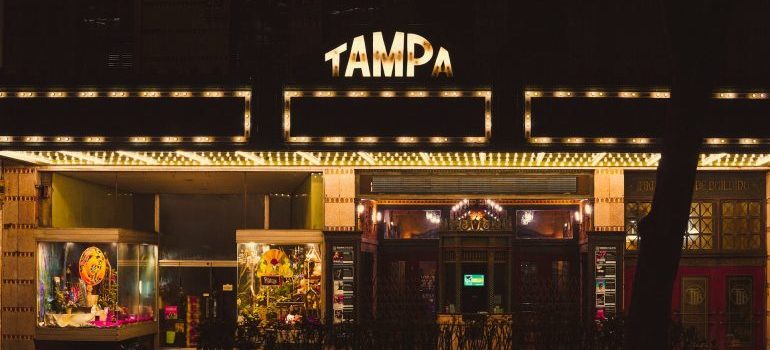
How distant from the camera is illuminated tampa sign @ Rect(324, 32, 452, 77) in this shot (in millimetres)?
16125

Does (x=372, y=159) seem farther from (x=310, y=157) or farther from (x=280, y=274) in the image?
(x=280, y=274)

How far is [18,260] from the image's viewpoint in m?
18.5

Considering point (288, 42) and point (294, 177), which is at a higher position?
point (288, 42)

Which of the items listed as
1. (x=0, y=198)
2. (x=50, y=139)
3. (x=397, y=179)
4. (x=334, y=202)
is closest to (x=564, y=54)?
(x=397, y=179)

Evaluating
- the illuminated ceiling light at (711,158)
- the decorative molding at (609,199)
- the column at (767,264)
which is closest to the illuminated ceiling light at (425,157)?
the decorative molding at (609,199)

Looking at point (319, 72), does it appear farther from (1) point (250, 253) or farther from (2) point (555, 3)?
(2) point (555, 3)

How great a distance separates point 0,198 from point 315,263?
6.03 meters

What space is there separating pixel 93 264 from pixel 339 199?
4.82m

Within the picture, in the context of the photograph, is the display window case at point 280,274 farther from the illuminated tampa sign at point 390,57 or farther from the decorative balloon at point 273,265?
the illuminated tampa sign at point 390,57

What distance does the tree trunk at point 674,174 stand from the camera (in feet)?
31.8

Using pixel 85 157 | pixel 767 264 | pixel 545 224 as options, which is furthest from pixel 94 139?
pixel 767 264

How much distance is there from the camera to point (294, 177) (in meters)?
19.5

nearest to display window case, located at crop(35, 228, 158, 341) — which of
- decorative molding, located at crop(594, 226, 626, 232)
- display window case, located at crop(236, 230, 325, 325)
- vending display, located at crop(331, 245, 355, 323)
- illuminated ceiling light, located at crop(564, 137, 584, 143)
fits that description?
display window case, located at crop(236, 230, 325, 325)

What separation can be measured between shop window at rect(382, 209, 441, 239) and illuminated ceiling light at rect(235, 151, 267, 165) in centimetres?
282
